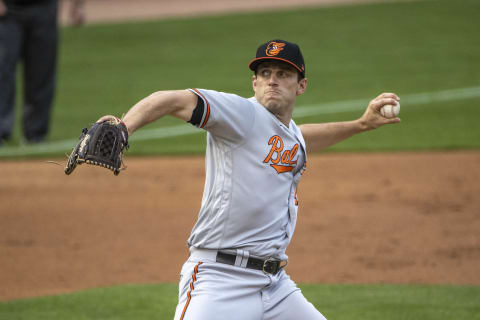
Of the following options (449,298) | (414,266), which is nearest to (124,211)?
(414,266)

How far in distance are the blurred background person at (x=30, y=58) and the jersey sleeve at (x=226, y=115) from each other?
27.4 ft

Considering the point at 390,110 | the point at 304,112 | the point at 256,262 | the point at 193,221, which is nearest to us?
the point at 256,262

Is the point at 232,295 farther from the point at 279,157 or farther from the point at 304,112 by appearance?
the point at 304,112

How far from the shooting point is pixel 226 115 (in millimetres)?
3791

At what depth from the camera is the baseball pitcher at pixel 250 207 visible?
3930 mm

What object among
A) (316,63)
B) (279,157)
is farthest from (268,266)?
(316,63)

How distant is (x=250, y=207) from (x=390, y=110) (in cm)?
108

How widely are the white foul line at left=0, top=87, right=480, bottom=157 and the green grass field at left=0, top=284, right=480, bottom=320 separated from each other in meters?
5.23

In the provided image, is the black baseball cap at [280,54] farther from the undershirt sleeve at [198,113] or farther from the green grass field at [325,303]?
the green grass field at [325,303]

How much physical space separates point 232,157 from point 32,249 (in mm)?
4303

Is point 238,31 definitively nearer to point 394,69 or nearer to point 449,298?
point 394,69

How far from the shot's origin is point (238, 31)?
21750 millimetres

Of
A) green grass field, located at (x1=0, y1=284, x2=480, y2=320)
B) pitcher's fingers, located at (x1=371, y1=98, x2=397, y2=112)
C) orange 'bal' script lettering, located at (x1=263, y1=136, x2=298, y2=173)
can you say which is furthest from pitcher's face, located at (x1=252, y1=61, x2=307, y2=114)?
green grass field, located at (x1=0, y1=284, x2=480, y2=320)

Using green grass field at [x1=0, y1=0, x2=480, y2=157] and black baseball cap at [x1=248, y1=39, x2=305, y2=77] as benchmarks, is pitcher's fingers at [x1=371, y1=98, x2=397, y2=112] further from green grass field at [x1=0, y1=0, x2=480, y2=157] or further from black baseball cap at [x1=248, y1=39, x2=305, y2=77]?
green grass field at [x1=0, y1=0, x2=480, y2=157]
